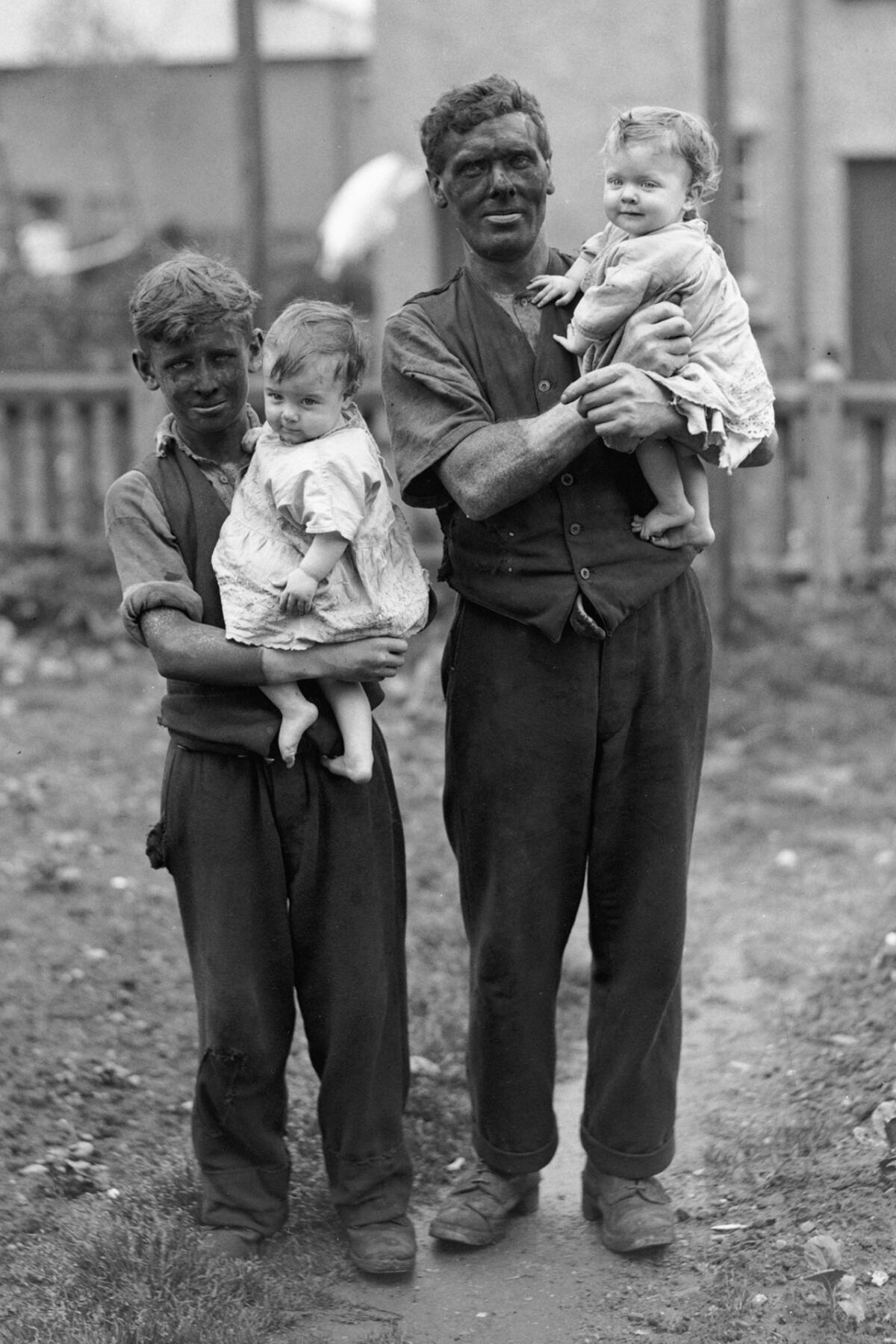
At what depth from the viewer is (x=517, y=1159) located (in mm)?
3529

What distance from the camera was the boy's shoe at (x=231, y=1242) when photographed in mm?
3383

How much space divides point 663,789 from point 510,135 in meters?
1.25

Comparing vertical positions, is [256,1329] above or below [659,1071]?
below

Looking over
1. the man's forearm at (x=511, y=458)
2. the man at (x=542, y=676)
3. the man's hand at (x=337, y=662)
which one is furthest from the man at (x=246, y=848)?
the man's forearm at (x=511, y=458)

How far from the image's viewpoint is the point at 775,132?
14.9 m

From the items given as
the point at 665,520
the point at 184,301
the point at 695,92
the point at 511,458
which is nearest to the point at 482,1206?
the point at 665,520

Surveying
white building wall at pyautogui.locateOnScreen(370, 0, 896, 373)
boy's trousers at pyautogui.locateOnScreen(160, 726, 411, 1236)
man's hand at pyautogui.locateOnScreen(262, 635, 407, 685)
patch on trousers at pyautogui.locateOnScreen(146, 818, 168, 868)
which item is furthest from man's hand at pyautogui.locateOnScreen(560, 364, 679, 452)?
white building wall at pyautogui.locateOnScreen(370, 0, 896, 373)

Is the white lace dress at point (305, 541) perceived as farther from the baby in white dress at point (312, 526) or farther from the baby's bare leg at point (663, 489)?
the baby's bare leg at point (663, 489)

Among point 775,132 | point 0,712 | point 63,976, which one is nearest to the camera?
point 63,976

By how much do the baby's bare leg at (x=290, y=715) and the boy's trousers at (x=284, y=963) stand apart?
10 centimetres

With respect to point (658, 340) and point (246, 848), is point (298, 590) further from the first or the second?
point (658, 340)

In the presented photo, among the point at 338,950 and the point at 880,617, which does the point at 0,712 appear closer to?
the point at 880,617

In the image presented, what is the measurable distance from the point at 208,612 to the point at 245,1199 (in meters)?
1.21

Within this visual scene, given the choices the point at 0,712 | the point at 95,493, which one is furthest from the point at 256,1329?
the point at 95,493
